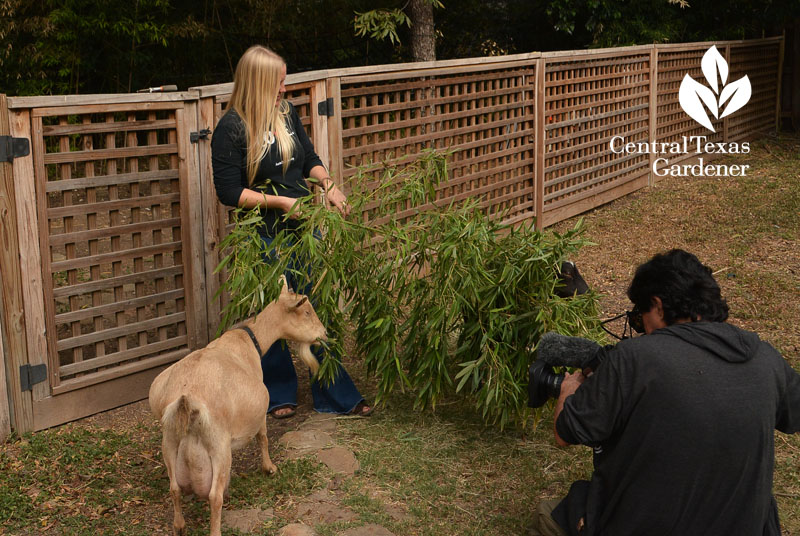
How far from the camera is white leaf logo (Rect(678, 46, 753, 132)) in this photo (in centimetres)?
1309

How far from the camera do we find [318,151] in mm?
6008

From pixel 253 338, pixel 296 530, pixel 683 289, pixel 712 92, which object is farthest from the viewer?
pixel 712 92

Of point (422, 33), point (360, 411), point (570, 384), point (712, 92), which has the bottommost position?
point (360, 411)

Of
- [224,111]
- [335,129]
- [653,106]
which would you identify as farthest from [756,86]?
[224,111]

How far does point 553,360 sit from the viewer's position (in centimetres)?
324

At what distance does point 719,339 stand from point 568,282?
1.83m

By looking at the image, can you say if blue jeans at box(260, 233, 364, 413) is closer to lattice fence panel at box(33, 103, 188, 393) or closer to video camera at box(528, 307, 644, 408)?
lattice fence panel at box(33, 103, 188, 393)

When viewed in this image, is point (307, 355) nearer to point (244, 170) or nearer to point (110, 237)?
point (244, 170)

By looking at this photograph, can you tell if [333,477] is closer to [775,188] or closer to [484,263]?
[484,263]

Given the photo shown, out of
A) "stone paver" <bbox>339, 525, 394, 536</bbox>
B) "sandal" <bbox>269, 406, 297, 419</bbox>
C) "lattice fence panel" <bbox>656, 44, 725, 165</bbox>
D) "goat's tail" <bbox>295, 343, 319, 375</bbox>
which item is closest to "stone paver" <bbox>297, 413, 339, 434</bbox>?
"sandal" <bbox>269, 406, 297, 419</bbox>

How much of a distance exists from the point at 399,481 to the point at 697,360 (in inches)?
78.1

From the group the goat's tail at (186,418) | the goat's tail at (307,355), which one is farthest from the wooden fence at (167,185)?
the goat's tail at (186,418)

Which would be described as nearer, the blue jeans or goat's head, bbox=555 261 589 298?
goat's head, bbox=555 261 589 298

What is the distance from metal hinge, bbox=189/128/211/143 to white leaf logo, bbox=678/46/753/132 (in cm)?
919
